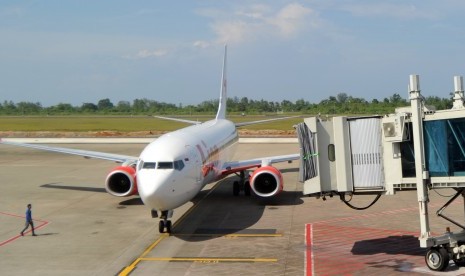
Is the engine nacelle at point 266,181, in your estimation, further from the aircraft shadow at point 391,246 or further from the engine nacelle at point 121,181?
the aircraft shadow at point 391,246

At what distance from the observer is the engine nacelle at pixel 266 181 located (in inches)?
1050

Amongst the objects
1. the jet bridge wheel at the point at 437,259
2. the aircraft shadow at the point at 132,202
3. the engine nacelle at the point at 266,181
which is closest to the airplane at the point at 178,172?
the engine nacelle at the point at 266,181

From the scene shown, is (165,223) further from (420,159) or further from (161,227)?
(420,159)

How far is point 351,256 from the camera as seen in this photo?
17.9 metres

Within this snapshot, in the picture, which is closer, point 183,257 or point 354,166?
point 354,166

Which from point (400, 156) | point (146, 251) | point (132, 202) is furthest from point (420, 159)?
point (132, 202)

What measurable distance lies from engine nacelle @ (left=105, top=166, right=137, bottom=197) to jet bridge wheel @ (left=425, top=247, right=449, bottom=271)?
15286 millimetres

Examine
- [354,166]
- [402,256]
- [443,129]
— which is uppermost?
[443,129]

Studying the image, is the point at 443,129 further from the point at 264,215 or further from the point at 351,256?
the point at 264,215

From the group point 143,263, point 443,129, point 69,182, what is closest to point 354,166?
point 443,129

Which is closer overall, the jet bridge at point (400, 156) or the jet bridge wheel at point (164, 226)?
the jet bridge at point (400, 156)

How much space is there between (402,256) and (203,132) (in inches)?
569

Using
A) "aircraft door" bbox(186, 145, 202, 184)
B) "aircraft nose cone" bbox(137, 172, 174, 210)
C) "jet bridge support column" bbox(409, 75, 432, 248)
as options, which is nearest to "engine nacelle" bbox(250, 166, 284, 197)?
"aircraft door" bbox(186, 145, 202, 184)

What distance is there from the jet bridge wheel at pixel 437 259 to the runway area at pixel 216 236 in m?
0.25
